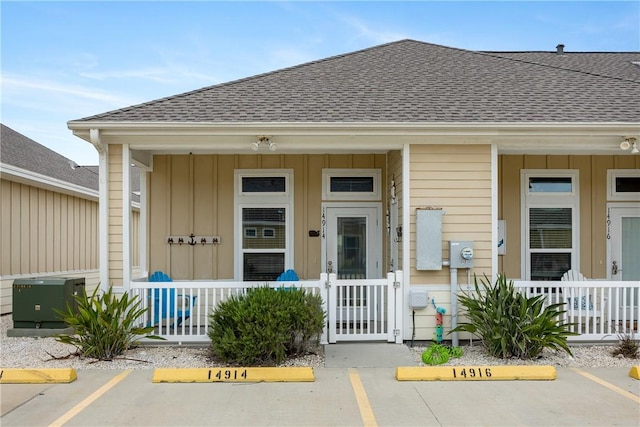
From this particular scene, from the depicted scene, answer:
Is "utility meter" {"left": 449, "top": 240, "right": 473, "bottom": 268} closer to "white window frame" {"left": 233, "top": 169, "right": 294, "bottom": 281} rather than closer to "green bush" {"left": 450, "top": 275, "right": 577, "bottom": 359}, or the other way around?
"green bush" {"left": 450, "top": 275, "right": 577, "bottom": 359}

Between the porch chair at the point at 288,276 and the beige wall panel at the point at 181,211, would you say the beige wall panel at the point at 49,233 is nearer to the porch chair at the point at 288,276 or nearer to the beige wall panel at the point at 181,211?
the beige wall panel at the point at 181,211

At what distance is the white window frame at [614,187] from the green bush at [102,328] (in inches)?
298

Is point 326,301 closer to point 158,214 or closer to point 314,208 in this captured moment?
point 314,208

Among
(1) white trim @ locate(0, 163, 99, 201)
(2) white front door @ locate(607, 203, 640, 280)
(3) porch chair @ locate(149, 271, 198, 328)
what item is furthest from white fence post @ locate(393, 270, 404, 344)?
(1) white trim @ locate(0, 163, 99, 201)

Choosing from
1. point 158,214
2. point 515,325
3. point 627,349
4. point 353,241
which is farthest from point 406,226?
point 158,214

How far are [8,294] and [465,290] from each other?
8.91 meters

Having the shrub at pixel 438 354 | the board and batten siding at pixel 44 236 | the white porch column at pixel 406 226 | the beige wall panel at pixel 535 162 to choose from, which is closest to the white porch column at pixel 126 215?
the white porch column at pixel 406 226

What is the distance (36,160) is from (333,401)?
10424 mm

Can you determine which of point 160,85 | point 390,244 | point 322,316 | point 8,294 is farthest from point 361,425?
point 160,85

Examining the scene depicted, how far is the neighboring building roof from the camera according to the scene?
1049cm

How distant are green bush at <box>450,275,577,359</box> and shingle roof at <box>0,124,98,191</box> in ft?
30.5

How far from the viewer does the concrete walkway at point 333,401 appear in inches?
164

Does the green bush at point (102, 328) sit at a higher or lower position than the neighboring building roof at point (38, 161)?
lower

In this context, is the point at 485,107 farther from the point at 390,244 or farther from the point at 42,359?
the point at 42,359
